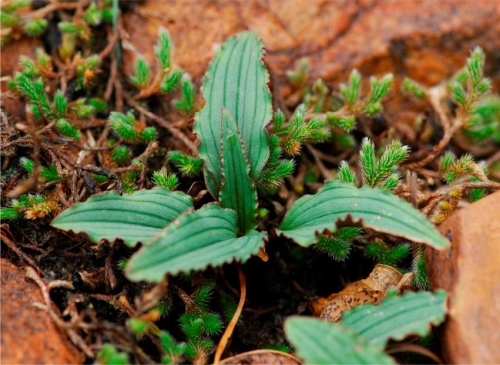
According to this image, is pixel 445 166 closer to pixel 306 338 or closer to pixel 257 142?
pixel 257 142

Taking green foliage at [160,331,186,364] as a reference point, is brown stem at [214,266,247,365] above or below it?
above

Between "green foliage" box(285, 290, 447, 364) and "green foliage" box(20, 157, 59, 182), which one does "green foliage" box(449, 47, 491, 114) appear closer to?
"green foliage" box(285, 290, 447, 364)

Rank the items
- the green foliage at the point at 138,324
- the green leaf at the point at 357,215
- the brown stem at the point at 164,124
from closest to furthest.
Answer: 1. the green foliage at the point at 138,324
2. the green leaf at the point at 357,215
3. the brown stem at the point at 164,124

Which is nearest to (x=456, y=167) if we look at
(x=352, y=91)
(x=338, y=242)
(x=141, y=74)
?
(x=352, y=91)

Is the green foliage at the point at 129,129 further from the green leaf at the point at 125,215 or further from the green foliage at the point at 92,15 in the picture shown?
the green foliage at the point at 92,15

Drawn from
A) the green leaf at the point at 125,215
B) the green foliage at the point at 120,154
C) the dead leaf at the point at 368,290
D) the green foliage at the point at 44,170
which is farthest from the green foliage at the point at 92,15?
the dead leaf at the point at 368,290

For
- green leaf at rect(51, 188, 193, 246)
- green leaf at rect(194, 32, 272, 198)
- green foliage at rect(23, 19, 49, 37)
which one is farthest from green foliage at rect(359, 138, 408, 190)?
green foliage at rect(23, 19, 49, 37)

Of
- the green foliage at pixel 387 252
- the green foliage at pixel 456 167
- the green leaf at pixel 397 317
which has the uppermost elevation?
the green foliage at pixel 456 167
